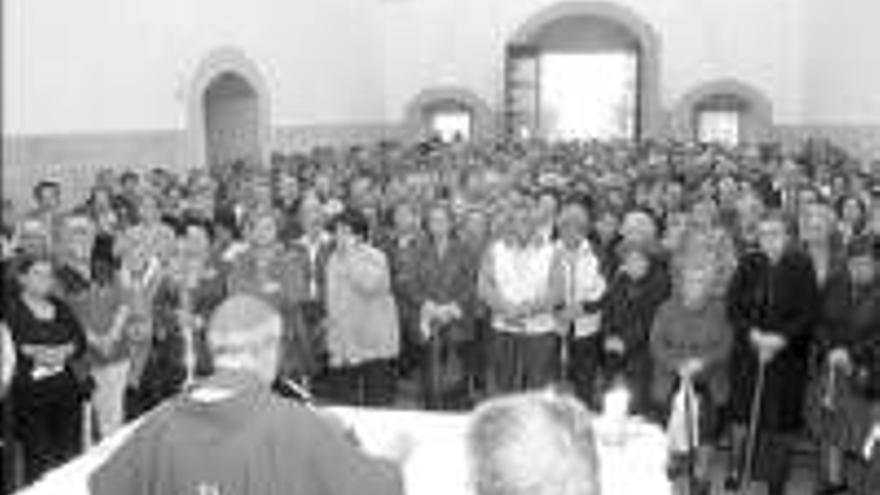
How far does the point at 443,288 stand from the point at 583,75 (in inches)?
753

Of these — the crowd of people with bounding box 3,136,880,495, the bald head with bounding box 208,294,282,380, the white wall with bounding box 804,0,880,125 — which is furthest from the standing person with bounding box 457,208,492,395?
the white wall with bounding box 804,0,880,125

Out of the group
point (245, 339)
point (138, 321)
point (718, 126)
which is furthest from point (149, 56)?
point (718, 126)

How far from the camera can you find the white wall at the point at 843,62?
19.7 m

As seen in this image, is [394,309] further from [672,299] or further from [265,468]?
[265,468]

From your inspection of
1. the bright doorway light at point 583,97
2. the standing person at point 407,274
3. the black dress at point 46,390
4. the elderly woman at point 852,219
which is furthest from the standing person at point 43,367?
the bright doorway light at point 583,97

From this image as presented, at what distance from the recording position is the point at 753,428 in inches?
293

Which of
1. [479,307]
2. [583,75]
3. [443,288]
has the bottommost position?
[479,307]

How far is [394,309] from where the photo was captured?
28.0ft

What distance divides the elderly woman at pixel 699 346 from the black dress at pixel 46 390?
321 cm

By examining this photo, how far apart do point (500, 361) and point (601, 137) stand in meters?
18.9

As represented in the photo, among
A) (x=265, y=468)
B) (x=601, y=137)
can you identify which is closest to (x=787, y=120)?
(x=601, y=137)

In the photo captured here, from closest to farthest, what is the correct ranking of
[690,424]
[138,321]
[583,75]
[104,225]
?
[690,424] → [138,321] → [104,225] → [583,75]

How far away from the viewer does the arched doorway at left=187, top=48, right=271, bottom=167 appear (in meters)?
18.7

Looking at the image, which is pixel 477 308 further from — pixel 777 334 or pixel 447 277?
pixel 777 334
